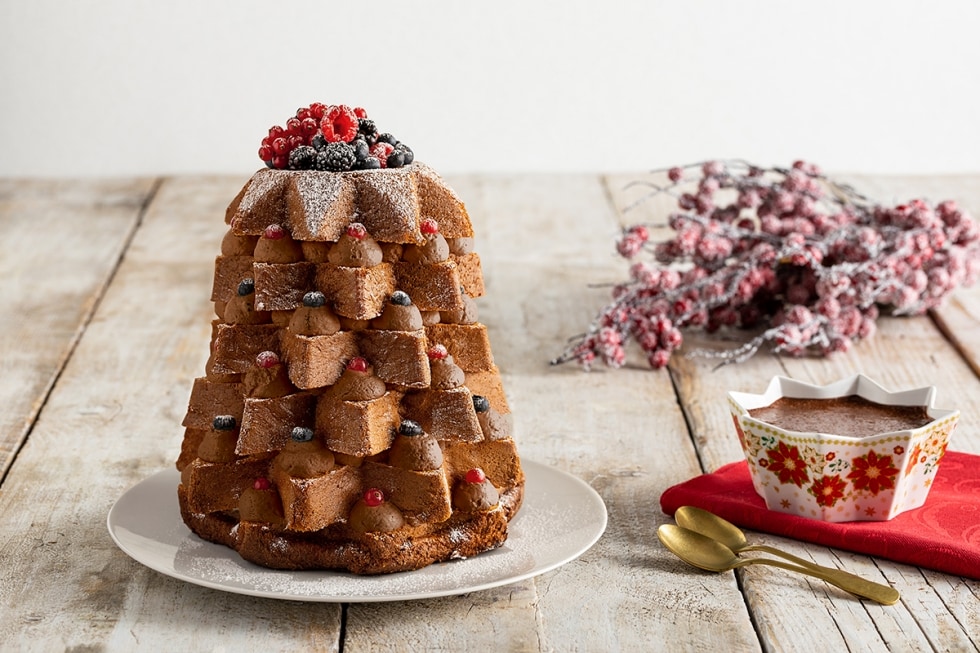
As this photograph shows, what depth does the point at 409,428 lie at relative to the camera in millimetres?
1540

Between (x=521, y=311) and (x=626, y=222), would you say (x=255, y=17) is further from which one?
(x=521, y=311)

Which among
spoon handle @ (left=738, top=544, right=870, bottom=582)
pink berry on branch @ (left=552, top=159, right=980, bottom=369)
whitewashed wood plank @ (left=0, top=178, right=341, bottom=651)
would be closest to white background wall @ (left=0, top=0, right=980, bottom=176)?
whitewashed wood plank @ (left=0, top=178, right=341, bottom=651)

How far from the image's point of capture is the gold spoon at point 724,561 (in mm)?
1532

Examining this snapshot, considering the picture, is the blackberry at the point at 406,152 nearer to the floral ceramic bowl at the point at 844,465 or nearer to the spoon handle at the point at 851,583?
the floral ceramic bowl at the point at 844,465

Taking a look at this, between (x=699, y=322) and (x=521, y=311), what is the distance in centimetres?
45

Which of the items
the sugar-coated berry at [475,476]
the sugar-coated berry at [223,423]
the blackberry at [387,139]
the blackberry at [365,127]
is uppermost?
the blackberry at [365,127]

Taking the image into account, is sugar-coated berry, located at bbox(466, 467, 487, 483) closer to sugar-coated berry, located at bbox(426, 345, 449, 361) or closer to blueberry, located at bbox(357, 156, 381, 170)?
sugar-coated berry, located at bbox(426, 345, 449, 361)

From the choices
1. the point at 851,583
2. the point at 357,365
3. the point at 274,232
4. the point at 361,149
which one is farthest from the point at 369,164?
the point at 851,583

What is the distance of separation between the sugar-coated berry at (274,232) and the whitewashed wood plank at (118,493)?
43 cm

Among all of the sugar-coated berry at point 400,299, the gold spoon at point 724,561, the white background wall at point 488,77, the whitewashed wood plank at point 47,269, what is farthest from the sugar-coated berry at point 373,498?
the white background wall at point 488,77

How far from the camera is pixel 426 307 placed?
61.2 inches

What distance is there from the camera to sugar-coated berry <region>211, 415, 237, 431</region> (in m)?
1.57

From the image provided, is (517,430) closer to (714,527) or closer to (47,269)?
(714,527)

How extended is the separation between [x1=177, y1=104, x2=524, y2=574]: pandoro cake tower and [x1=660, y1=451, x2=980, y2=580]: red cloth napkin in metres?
0.35
